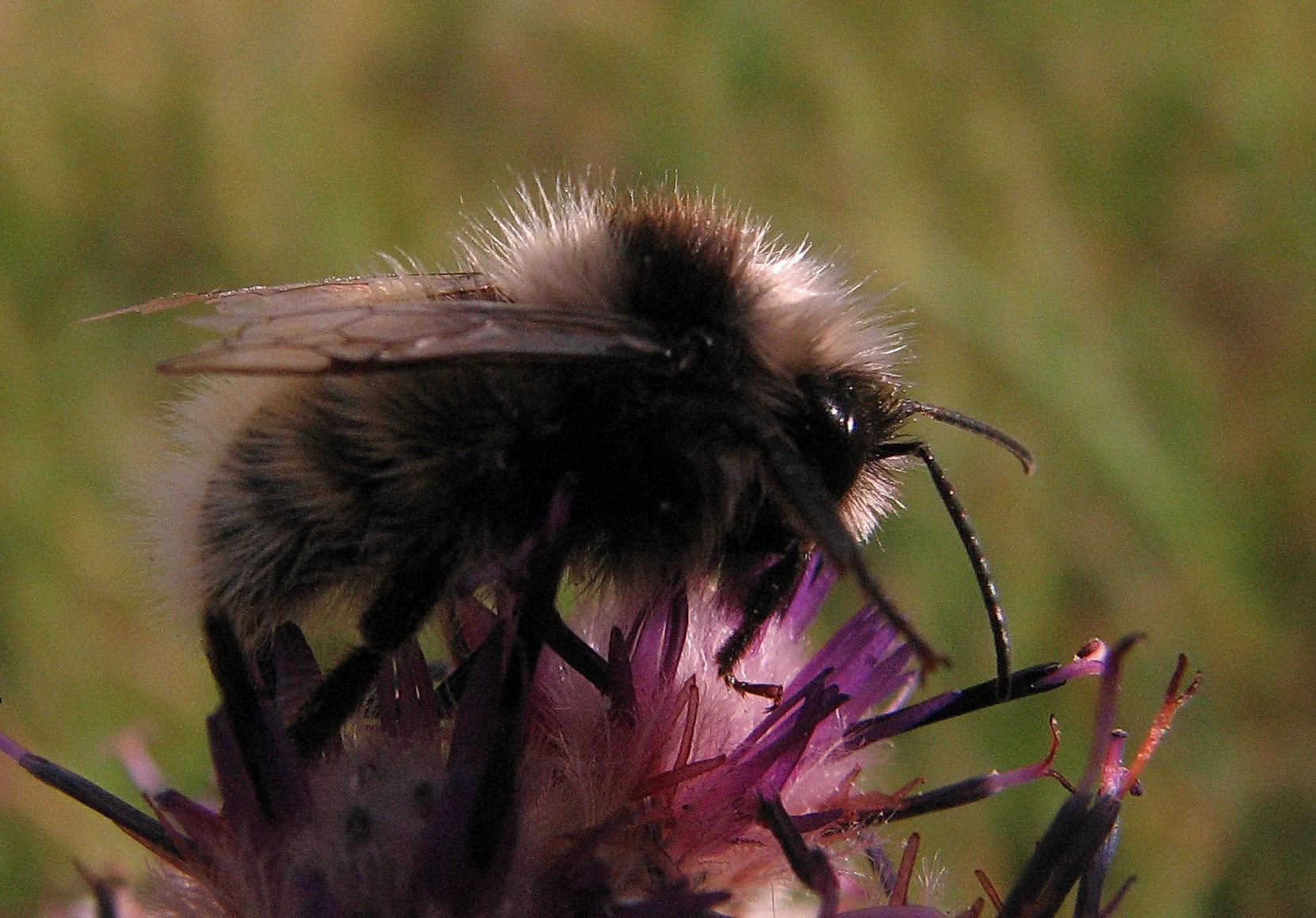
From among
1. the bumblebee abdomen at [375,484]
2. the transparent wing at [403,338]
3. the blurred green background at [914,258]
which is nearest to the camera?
the transparent wing at [403,338]

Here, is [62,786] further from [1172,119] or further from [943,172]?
[1172,119]

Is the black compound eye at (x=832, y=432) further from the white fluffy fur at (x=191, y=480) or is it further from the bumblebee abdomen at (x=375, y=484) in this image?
the white fluffy fur at (x=191, y=480)

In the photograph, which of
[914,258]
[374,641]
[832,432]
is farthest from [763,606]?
[914,258]

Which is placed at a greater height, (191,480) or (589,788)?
(191,480)

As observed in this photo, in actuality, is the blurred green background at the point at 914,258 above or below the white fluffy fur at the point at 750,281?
above

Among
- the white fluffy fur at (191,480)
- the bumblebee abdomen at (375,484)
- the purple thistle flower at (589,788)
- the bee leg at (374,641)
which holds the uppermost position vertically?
the white fluffy fur at (191,480)

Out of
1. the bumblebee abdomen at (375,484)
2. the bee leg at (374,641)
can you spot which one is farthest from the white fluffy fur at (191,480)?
the bee leg at (374,641)

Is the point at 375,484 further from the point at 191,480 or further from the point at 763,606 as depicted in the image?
the point at 763,606
